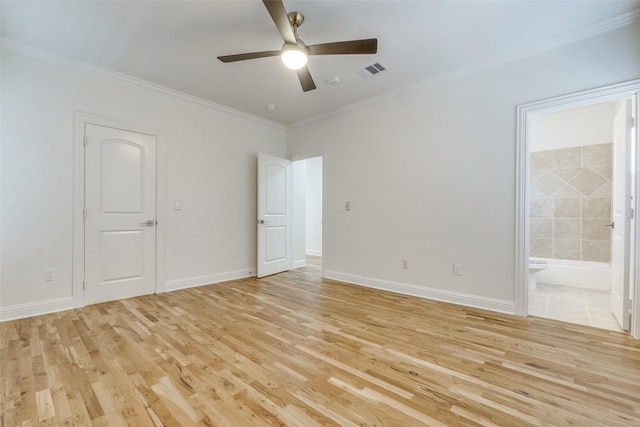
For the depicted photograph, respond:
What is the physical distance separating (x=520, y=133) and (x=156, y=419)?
3.70 metres

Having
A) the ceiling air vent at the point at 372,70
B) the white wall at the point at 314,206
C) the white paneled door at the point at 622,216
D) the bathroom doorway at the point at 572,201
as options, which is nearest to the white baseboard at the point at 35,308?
the ceiling air vent at the point at 372,70

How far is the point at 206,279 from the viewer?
4.02m

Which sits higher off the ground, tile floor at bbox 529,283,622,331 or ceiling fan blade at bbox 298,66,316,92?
ceiling fan blade at bbox 298,66,316,92

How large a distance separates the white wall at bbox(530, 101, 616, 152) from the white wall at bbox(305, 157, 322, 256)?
456 centimetres

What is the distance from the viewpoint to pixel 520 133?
9.09 ft

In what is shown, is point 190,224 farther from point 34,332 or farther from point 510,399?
point 510,399

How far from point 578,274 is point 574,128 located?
2306 mm

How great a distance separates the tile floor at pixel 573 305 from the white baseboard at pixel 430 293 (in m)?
0.36

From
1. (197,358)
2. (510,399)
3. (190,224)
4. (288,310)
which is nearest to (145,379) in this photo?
(197,358)

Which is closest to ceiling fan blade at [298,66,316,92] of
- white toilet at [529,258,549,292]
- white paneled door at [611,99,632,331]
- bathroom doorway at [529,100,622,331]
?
white paneled door at [611,99,632,331]

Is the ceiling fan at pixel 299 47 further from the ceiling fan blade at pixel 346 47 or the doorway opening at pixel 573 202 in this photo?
the doorway opening at pixel 573 202

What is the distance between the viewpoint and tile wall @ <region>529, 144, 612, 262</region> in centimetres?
409

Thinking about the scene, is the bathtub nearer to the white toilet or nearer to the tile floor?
the tile floor

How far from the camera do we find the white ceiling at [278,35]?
2.17 metres
